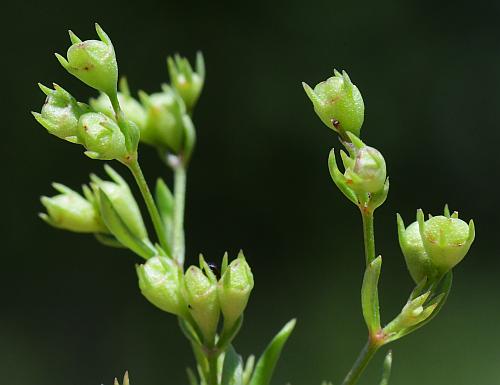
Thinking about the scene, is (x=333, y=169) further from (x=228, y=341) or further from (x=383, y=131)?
(x=383, y=131)

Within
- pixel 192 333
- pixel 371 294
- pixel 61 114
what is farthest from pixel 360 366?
pixel 61 114

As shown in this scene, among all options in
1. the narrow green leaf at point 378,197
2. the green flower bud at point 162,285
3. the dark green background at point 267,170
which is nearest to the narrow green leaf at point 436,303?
the narrow green leaf at point 378,197

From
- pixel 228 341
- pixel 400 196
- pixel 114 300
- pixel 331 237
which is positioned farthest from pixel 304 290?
pixel 228 341

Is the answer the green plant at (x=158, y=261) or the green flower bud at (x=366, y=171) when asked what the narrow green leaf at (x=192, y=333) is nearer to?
the green plant at (x=158, y=261)

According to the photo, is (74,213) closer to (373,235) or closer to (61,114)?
(61,114)

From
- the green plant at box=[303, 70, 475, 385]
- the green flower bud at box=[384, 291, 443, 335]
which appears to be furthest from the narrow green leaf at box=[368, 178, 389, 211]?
the green flower bud at box=[384, 291, 443, 335]

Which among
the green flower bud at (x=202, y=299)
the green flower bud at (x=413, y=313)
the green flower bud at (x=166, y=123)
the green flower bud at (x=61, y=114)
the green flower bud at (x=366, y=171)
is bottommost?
the green flower bud at (x=413, y=313)
